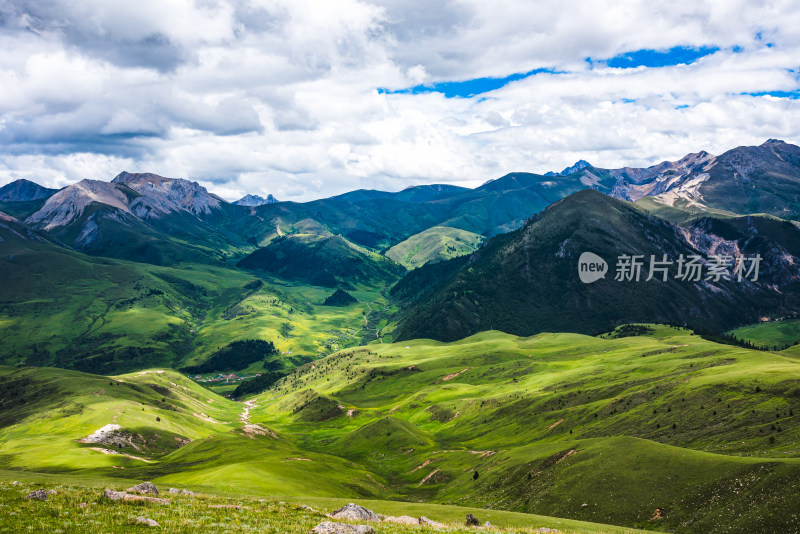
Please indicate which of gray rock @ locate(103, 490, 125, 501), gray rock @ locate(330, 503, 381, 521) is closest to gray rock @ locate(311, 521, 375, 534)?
gray rock @ locate(330, 503, 381, 521)

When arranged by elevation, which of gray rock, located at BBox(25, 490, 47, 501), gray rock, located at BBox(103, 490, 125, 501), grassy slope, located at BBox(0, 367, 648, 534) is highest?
gray rock, located at BBox(25, 490, 47, 501)

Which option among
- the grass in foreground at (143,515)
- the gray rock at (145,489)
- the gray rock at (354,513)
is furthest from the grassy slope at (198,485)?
the gray rock at (354,513)

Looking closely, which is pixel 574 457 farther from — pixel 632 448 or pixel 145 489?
pixel 145 489

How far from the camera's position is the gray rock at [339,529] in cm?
3731

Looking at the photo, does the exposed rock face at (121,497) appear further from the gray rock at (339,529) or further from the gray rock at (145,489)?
the gray rock at (339,529)

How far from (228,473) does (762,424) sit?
104 m

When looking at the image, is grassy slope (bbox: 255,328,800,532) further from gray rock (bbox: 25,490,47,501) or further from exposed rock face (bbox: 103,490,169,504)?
gray rock (bbox: 25,490,47,501)

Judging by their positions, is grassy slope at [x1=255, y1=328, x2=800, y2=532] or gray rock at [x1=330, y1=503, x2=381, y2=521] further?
grassy slope at [x1=255, y1=328, x2=800, y2=532]

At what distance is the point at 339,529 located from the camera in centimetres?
3784

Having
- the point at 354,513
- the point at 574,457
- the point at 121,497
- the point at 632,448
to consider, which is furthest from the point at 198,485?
the point at 632,448

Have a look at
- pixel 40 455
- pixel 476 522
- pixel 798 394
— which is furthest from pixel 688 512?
pixel 40 455

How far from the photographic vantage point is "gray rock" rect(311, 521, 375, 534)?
37312mm

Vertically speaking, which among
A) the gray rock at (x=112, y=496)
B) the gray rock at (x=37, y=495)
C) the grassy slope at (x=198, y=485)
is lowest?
the grassy slope at (x=198, y=485)

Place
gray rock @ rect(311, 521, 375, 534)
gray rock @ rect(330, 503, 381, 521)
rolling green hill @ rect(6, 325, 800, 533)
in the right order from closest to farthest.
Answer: gray rock @ rect(311, 521, 375, 534)
gray rock @ rect(330, 503, 381, 521)
rolling green hill @ rect(6, 325, 800, 533)
